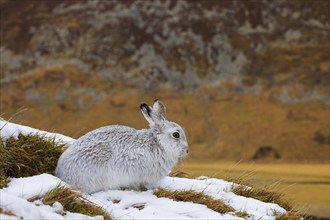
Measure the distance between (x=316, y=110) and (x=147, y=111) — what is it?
24.0m

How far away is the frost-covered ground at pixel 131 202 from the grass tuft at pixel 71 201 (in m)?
0.10

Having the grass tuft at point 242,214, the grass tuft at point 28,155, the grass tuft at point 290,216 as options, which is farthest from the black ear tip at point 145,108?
the grass tuft at point 290,216

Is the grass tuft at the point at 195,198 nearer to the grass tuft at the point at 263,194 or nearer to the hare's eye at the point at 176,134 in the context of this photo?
the hare's eye at the point at 176,134

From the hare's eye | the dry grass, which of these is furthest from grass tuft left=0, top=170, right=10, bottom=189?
the dry grass

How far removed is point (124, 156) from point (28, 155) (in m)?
1.29

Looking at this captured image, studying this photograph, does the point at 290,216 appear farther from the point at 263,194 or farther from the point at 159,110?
the point at 159,110

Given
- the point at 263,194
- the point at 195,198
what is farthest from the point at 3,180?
the point at 263,194

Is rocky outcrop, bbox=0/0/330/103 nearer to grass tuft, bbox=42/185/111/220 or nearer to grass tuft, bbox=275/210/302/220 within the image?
grass tuft, bbox=275/210/302/220

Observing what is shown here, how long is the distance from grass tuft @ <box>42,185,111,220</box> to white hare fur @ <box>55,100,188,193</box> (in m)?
0.68

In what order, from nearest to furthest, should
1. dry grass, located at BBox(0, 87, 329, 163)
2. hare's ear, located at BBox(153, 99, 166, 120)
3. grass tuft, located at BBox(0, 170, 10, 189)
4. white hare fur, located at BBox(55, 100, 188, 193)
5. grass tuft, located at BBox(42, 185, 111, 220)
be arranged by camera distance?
grass tuft, located at BBox(42, 185, 111, 220)
grass tuft, located at BBox(0, 170, 10, 189)
white hare fur, located at BBox(55, 100, 188, 193)
hare's ear, located at BBox(153, 99, 166, 120)
dry grass, located at BBox(0, 87, 329, 163)

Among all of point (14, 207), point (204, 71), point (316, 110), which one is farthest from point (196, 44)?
point (14, 207)

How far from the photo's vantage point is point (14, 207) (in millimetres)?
7203

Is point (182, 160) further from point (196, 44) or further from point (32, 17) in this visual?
point (32, 17)

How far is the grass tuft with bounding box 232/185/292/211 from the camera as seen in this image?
10242 mm
